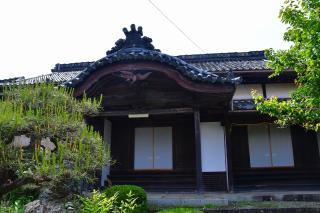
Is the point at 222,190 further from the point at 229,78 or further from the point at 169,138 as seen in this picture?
the point at 229,78

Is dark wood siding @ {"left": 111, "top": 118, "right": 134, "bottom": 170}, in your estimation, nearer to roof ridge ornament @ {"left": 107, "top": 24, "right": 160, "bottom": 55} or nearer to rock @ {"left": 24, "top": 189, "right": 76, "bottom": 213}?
roof ridge ornament @ {"left": 107, "top": 24, "right": 160, "bottom": 55}

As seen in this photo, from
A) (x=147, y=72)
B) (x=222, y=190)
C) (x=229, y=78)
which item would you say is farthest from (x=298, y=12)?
(x=222, y=190)

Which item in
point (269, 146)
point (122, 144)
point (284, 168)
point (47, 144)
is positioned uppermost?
point (122, 144)

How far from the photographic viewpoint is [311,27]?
248 inches

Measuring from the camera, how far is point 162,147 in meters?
12.0

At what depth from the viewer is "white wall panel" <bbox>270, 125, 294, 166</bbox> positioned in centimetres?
1193

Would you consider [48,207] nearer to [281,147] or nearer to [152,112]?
[152,112]

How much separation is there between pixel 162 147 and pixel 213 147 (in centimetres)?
203

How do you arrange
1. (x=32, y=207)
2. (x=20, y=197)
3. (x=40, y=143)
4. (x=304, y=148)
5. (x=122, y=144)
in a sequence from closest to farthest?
(x=40, y=143) < (x=32, y=207) < (x=20, y=197) < (x=304, y=148) < (x=122, y=144)

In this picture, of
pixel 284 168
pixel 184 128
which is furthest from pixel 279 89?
pixel 184 128

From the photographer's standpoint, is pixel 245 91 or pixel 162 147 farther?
pixel 245 91

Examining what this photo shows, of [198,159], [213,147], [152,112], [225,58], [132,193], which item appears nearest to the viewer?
[132,193]

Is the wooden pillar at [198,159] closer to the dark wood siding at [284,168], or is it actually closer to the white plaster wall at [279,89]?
the dark wood siding at [284,168]

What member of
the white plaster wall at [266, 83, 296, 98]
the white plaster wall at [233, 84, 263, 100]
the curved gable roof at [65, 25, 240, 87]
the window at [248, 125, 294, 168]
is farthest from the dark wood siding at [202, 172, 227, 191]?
the white plaster wall at [266, 83, 296, 98]
